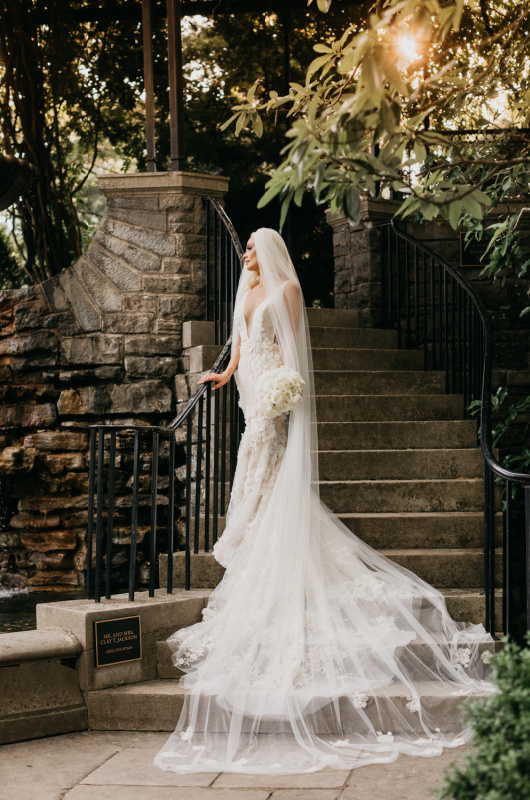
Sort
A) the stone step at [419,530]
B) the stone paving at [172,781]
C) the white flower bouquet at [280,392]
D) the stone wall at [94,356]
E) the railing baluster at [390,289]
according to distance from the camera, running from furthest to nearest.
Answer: the railing baluster at [390,289], the stone wall at [94,356], the stone step at [419,530], the white flower bouquet at [280,392], the stone paving at [172,781]

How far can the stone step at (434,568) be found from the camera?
186 inches

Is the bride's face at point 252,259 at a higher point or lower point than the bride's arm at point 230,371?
higher

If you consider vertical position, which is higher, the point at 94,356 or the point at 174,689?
the point at 94,356

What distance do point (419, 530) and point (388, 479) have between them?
0.58 meters

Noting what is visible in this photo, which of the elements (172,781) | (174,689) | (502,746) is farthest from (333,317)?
(502,746)

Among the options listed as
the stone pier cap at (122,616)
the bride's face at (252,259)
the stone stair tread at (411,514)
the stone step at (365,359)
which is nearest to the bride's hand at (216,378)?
the bride's face at (252,259)

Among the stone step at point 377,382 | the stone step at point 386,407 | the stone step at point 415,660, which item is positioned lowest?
the stone step at point 415,660

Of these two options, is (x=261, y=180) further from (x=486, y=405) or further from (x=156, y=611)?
(x=156, y=611)

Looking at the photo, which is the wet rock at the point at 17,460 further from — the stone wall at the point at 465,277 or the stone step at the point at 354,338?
the stone wall at the point at 465,277

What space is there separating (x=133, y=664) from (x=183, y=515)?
8.02 ft

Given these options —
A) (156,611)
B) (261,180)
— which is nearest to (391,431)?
(156,611)

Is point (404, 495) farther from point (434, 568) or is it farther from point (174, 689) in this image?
point (174, 689)

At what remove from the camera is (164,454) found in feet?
22.1

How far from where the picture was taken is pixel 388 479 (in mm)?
5508
